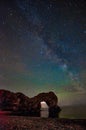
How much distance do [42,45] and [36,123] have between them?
108 centimetres

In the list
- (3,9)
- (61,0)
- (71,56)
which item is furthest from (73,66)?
(3,9)

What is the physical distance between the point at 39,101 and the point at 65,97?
1.14ft

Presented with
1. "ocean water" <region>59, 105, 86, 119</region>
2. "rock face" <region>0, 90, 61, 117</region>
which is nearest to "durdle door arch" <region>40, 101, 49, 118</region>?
"rock face" <region>0, 90, 61, 117</region>

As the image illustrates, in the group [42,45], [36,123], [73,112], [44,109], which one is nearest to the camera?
[36,123]

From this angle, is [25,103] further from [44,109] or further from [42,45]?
[42,45]

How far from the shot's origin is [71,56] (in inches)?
176

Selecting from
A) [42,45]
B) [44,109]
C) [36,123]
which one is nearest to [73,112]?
[44,109]

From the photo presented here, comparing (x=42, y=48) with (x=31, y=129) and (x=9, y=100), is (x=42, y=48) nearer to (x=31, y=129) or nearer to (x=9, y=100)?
(x=9, y=100)

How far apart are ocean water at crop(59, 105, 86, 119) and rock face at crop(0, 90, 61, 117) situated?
0.07 metres

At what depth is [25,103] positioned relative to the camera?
4.17 metres

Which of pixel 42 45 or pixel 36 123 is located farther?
pixel 42 45

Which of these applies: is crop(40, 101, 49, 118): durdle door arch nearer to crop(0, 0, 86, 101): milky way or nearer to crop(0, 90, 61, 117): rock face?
crop(0, 90, 61, 117): rock face

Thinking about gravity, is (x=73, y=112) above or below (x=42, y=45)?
below

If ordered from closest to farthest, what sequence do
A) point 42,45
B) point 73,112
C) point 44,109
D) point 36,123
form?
point 36,123 → point 44,109 → point 73,112 → point 42,45
